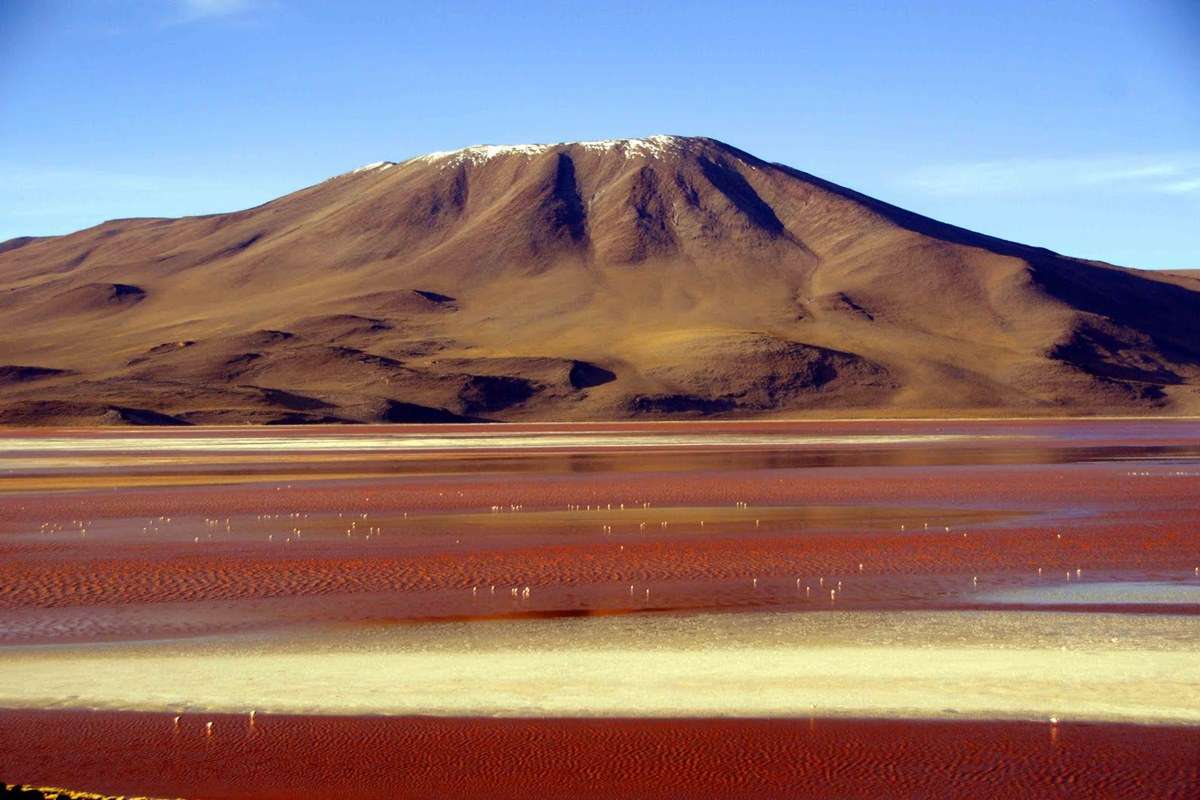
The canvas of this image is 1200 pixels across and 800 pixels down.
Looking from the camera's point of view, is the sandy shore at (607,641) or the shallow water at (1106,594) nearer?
the sandy shore at (607,641)

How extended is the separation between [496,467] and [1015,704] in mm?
34460

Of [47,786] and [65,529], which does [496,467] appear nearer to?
[65,529]

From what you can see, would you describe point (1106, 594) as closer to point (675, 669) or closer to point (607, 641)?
point (607, 641)

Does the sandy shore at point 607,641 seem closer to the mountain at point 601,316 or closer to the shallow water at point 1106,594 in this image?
the shallow water at point 1106,594

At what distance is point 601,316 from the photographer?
147 meters

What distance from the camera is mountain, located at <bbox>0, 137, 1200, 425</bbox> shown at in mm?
115875

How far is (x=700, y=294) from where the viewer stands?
154875 millimetres

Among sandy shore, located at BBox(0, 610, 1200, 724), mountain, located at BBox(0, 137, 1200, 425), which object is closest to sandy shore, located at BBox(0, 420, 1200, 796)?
sandy shore, located at BBox(0, 610, 1200, 724)

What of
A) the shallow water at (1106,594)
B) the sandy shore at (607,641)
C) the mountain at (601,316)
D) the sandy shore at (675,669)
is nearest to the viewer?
the sandy shore at (607,641)

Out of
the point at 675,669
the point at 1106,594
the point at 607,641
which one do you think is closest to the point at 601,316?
the point at 1106,594

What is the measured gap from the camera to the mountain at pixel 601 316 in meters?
116

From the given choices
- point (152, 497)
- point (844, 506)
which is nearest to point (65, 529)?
point (152, 497)

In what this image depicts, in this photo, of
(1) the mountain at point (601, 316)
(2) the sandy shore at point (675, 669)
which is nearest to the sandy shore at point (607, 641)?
(2) the sandy shore at point (675, 669)

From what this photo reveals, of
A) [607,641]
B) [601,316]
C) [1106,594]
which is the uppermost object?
[601,316]
